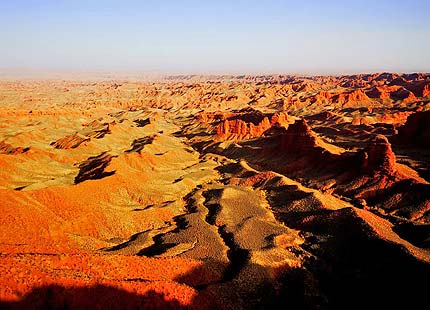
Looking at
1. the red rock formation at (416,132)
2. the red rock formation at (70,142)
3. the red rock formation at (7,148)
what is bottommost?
the red rock formation at (70,142)

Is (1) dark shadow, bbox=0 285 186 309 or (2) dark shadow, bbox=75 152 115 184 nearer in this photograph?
(1) dark shadow, bbox=0 285 186 309

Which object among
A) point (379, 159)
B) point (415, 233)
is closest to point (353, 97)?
point (379, 159)

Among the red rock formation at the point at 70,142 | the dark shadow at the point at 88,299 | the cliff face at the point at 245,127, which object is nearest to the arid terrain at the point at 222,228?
the dark shadow at the point at 88,299

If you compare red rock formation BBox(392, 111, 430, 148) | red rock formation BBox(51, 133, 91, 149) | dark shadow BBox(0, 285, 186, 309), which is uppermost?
dark shadow BBox(0, 285, 186, 309)

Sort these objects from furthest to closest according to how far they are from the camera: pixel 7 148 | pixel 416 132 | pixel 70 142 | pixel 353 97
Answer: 1. pixel 353 97
2. pixel 70 142
3. pixel 7 148
4. pixel 416 132

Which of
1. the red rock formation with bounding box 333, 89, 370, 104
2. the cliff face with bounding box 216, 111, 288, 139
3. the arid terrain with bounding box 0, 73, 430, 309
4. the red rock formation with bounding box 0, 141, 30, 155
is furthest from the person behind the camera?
the red rock formation with bounding box 333, 89, 370, 104

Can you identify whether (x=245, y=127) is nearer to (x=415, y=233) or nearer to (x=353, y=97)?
(x=415, y=233)

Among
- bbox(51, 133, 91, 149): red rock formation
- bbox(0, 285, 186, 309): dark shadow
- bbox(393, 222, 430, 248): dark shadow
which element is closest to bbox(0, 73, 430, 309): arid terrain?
bbox(0, 285, 186, 309): dark shadow

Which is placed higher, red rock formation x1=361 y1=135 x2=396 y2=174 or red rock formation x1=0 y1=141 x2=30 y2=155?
red rock formation x1=361 y1=135 x2=396 y2=174

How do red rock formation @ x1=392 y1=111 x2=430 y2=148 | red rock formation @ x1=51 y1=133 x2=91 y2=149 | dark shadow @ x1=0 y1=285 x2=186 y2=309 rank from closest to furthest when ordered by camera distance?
dark shadow @ x1=0 y1=285 x2=186 y2=309, red rock formation @ x1=392 y1=111 x2=430 y2=148, red rock formation @ x1=51 y1=133 x2=91 y2=149

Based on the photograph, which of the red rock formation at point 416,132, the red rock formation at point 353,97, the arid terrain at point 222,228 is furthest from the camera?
the red rock formation at point 353,97

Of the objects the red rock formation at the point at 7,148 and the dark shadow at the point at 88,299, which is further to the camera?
the red rock formation at the point at 7,148

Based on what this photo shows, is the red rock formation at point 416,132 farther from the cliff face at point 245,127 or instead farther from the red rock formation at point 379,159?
the cliff face at point 245,127

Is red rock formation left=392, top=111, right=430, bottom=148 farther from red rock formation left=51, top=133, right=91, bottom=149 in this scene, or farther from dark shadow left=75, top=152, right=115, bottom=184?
red rock formation left=51, top=133, right=91, bottom=149
